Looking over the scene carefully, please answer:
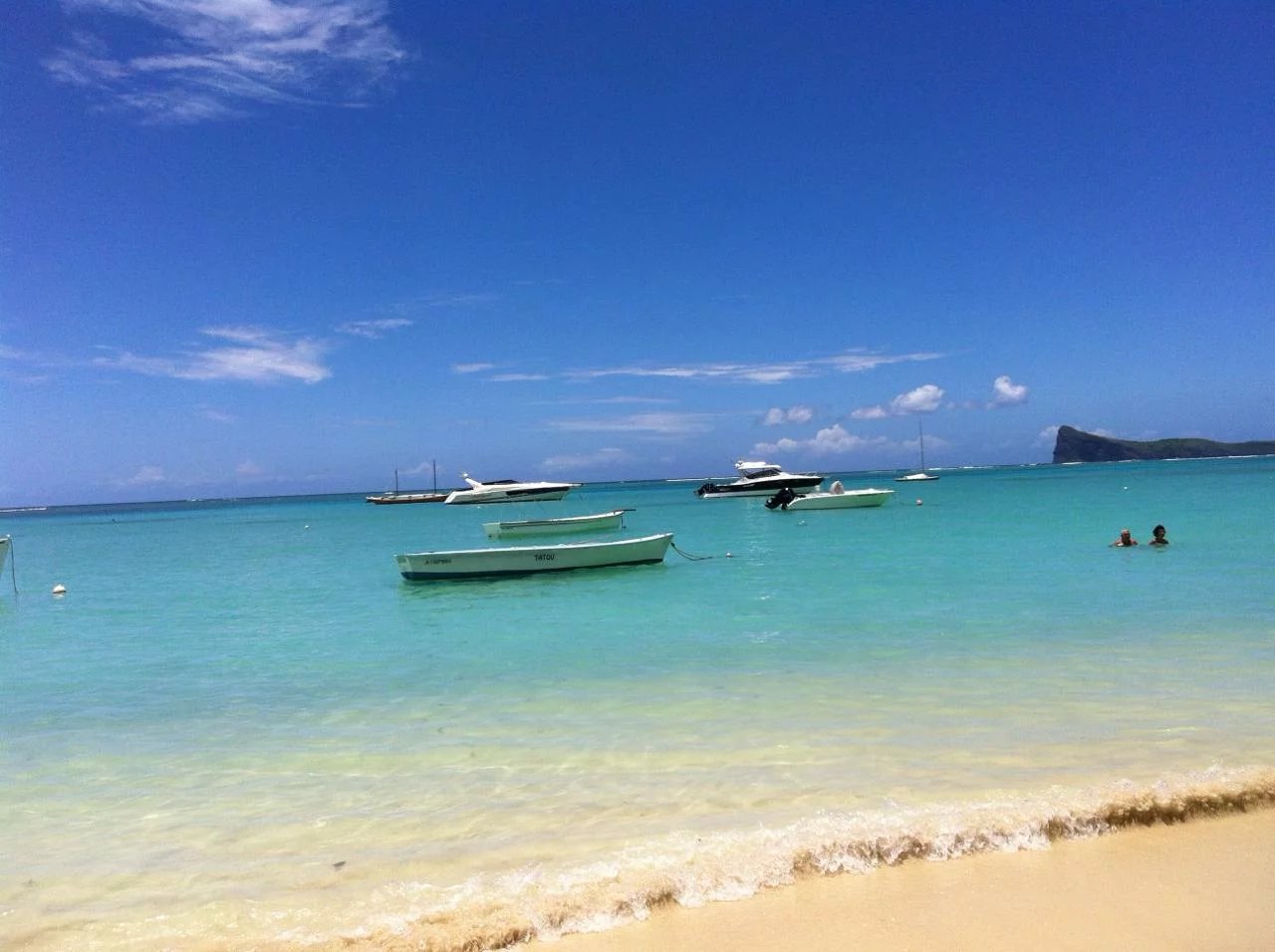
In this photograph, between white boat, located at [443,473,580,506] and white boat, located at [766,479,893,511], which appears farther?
white boat, located at [443,473,580,506]

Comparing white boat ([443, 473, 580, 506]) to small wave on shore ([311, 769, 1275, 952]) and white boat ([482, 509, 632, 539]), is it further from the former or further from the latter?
small wave on shore ([311, 769, 1275, 952])

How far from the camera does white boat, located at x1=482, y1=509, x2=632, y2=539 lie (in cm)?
3919

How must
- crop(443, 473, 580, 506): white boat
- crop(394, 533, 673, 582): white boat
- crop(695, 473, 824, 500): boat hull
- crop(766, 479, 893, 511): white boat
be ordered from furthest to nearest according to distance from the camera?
crop(443, 473, 580, 506): white boat
crop(695, 473, 824, 500): boat hull
crop(766, 479, 893, 511): white boat
crop(394, 533, 673, 582): white boat

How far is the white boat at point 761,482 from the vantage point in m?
70.4

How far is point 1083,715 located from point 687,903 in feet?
15.9

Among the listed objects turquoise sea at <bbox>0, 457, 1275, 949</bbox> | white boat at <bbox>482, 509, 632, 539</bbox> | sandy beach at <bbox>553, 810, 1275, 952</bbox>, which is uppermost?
white boat at <bbox>482, 509, 632, 539</bbox>

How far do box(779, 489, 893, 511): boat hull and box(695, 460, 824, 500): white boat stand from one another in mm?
19651

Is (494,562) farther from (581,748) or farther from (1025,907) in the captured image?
(1025,907)

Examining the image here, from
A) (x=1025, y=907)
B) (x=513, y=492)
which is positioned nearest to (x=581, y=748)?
(x=1025, y=907)

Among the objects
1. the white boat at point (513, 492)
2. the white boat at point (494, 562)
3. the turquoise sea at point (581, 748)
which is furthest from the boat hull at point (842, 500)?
the white boat at point (513, 492)

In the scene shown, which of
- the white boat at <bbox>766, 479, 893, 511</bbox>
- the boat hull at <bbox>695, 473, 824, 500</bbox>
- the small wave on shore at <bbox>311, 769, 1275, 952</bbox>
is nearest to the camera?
the small wave on shore at <bbox>311, 769, 1275, 952</bbox>

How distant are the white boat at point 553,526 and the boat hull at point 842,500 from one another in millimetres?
12829

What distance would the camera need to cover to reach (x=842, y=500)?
1912 inches

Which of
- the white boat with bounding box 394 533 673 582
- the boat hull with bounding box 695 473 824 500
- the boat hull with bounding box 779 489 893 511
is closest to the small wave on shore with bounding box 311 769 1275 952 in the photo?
the white boat with bounding box 394 533 673 582
